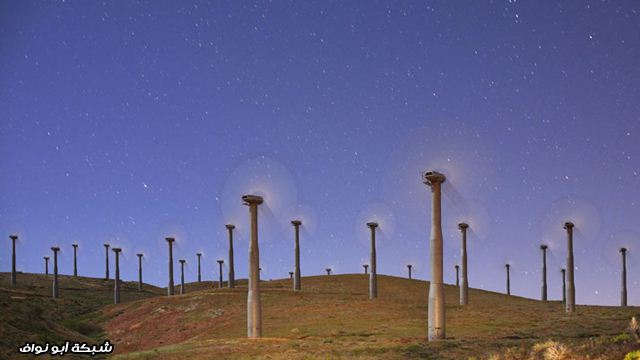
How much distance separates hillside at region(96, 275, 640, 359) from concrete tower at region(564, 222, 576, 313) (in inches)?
68.6

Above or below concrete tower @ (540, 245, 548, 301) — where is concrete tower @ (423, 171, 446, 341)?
above

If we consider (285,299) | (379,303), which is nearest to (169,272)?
(285,299)

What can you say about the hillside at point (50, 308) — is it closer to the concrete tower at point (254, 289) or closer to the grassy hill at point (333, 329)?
the grassy hill at point (333, 329)

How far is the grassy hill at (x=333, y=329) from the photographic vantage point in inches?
1321

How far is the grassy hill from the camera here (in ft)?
110

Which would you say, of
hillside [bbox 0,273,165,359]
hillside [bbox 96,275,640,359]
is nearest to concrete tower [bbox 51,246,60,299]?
hillside [bbox 0,273,165,359]

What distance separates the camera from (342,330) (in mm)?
51438

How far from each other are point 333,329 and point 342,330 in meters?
1.33

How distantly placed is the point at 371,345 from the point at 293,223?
180 ft

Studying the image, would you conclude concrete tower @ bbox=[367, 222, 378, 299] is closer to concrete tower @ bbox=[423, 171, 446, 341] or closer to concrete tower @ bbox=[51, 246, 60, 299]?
concrete tower @ bbox=[423, 171, 446, 341]

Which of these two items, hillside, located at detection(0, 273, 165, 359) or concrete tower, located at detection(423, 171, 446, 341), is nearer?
concrete tower, located at detection(423, 171, 446, 341)

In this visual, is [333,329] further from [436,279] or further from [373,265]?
[373,265]

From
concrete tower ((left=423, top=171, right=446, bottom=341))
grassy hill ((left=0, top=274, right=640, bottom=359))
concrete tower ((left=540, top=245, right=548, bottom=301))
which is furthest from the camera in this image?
concrete tower ((left=540, top=245, right=548, bottom=301))

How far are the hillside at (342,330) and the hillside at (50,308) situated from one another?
193 inches
